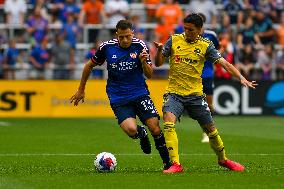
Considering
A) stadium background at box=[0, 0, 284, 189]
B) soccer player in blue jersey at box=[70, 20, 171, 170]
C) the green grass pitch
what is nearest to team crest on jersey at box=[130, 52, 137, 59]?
soccer player in blue jersey at box=[70, 20, 171, 170]

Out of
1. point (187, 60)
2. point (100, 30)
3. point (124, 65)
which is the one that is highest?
point (187, 60)

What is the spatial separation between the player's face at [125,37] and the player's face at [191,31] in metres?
0.79

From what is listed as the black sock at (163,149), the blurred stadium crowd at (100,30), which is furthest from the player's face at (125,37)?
the blurred stadium crowd at (100,30)

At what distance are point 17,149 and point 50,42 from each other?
505 inches

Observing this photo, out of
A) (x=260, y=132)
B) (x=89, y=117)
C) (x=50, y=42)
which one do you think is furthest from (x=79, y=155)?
Result: (x=50, y=42)

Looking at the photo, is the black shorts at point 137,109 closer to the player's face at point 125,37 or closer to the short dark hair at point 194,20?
the player's face at point 125,37

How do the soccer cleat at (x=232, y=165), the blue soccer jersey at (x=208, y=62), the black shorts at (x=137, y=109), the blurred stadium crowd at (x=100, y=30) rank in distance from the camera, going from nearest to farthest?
the soccer cleat at (x=232, y=165) < the black shorts at (x=137, y=109) < the blue soccer jersey at (x=208, y=62) < the blurred stadium crowd at (x=100, y=30)

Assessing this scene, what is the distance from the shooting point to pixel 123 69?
12836 mm

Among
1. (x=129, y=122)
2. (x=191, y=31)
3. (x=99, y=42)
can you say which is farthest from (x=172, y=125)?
(x=99, y=42)

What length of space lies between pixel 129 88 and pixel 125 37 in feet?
2.56

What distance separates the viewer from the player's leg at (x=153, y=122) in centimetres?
1259

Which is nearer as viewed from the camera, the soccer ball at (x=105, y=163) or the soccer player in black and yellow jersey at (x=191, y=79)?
the soccer ball at (x=105, y=163)

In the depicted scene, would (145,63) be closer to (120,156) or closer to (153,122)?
(153,122)

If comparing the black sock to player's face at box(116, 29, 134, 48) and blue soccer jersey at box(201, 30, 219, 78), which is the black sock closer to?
player's face at box(116, 29, 134, 48)
